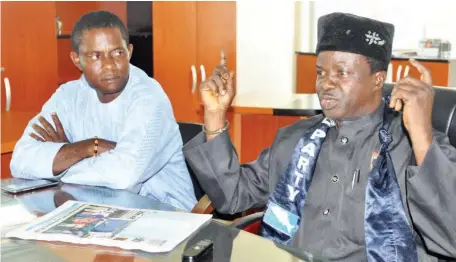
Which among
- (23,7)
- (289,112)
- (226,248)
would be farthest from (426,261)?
(23,7)

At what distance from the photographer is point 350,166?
1.75 meters

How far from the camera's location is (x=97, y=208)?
1.54 m

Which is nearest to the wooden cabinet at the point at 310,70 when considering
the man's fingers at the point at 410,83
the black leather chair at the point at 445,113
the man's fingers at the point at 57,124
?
the man's fingers at the point at 57,124

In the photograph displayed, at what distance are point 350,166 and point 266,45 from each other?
174 inches

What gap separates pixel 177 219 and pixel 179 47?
334cm

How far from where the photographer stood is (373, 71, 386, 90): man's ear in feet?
5.73

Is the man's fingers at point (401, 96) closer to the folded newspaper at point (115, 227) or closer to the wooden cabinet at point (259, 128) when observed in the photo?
the folded newspaper at point (115, 227)

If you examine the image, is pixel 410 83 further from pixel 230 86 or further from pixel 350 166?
pixel 230 86

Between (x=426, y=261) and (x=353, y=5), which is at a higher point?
(x=353, y=5)

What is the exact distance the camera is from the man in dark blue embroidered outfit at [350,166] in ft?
5.09

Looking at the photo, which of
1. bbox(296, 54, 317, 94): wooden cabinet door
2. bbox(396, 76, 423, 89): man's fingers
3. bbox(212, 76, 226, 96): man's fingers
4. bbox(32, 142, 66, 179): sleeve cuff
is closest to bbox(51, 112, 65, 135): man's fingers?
bbox(32, 142, 66, 179): sleeve cuff

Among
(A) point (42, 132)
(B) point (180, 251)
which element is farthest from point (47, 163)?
(B) point (180, 251)

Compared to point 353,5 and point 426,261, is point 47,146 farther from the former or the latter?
point 353,5

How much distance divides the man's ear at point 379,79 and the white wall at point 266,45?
12.7 ft
